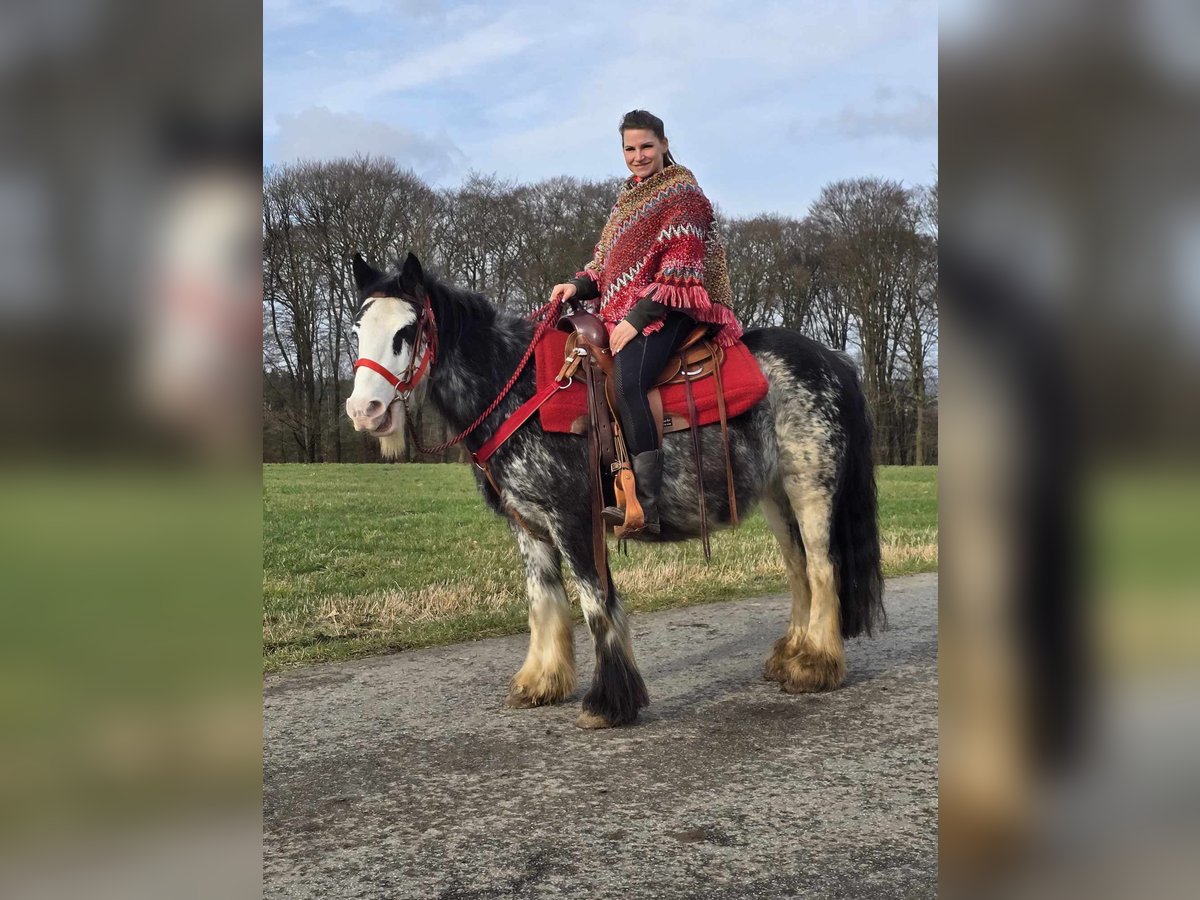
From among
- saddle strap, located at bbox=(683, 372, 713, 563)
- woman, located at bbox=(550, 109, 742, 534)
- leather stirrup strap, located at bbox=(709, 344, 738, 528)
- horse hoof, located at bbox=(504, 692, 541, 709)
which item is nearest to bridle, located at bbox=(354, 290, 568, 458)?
woman, located at bbox=(550, 109, 742, 534)

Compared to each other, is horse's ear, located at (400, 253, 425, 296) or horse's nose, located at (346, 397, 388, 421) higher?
horse's ear, located at (400, 253, 425, 296)

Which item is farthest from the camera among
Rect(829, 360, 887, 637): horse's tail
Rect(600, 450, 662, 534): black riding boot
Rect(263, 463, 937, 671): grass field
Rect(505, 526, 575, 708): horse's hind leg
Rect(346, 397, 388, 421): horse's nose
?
Rect(263, 463, 937, 671): grass field

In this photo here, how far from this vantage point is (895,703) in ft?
16.6

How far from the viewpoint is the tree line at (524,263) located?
2212 cm

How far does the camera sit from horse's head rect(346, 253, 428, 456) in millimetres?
4609

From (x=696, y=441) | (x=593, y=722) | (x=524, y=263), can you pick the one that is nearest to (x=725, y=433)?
(x=696, y=441)

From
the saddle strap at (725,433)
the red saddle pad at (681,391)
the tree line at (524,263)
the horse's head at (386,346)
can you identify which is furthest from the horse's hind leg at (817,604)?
the tree line at (524,263)

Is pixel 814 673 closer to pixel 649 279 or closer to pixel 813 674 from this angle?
pixel 813 674

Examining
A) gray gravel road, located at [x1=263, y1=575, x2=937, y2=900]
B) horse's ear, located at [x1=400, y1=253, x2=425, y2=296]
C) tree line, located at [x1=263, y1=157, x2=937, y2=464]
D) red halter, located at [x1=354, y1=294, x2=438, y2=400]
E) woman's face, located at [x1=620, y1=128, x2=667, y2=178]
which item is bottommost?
gray gravel road, located at [x1=263, y1=575, x2=937, y2=900]

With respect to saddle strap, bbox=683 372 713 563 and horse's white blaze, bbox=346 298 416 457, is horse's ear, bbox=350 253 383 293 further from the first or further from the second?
saddle strap, bbox=683 372 713 563

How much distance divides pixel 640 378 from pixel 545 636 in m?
1.48

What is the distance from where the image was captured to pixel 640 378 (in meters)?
4.97

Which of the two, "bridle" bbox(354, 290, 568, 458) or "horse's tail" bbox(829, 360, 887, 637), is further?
"horse's tail" bbox(829, 360, 887, 637)
